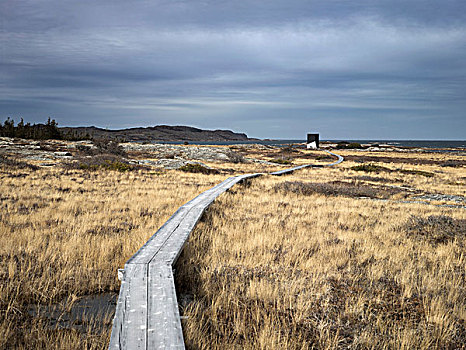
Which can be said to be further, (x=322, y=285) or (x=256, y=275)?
(x=256, y=275)

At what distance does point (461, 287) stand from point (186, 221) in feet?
18.4

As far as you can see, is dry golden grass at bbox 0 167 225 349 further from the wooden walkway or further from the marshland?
the wooden walkway

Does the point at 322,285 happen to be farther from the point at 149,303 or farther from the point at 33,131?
the point at 33,131

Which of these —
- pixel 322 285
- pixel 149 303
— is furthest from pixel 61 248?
pixel 322 285

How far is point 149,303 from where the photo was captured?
355 cm

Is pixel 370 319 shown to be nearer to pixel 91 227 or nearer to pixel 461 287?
pixel 461 287

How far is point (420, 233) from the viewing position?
27.0 ft

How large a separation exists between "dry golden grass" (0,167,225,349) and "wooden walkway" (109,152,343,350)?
37 centimetres

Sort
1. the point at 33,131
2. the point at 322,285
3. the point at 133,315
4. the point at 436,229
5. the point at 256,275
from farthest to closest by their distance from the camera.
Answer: the point at 33,131
the point at 436,229
the point at 256,275
the point at 322,285
the point at 133,315

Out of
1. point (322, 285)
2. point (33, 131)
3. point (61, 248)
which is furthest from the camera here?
point (33, 131)

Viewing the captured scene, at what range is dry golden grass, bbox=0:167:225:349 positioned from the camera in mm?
3422

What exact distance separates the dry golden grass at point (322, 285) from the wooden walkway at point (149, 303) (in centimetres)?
34

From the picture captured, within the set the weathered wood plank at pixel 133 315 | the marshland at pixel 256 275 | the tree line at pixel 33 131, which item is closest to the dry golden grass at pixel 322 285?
the marshland at pixel 256 275

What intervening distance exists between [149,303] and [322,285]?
8.75 feet
